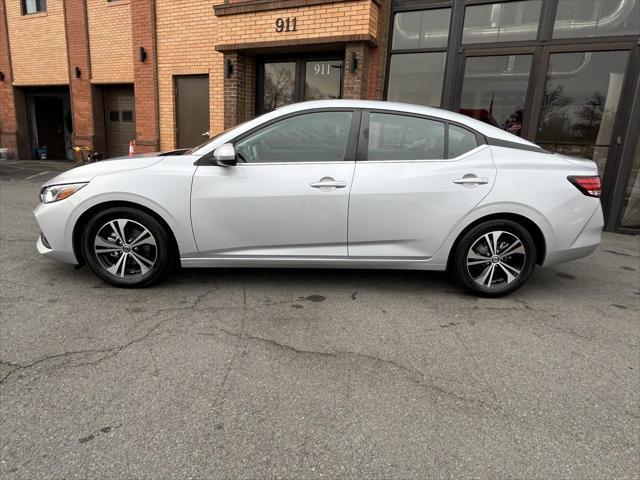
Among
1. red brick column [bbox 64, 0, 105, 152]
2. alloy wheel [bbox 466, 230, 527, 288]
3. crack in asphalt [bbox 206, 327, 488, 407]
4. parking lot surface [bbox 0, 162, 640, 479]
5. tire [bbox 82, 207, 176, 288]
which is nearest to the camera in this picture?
parking lot surface [bbox 0, 162, 640, 479]

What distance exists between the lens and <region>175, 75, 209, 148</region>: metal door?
33.1ft

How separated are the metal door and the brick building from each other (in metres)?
0.03

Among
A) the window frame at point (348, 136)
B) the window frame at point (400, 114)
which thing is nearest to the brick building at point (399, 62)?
the window frame at point (400, 114)

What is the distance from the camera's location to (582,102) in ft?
22.8

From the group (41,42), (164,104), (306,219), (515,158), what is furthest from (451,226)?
(41,42)

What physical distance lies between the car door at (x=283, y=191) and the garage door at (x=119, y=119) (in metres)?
10.1

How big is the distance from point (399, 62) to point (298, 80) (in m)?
2.11

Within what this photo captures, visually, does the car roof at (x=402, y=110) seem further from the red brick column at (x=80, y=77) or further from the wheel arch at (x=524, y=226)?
the red brick column at (x=80, y=77)

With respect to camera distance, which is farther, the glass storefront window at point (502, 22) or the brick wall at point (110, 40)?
the brick wall at point (110, 40)

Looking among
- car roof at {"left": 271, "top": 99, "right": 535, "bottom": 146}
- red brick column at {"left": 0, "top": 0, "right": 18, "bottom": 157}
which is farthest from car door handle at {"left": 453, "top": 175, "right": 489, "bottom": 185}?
red brick column at {"left": 0, "top": 0, "right": 18, "bottom": 157}

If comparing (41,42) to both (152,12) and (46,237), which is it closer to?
(152,12)

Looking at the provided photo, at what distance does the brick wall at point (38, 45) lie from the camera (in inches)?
503

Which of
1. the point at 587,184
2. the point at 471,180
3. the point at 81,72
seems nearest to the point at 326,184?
the point at 471,180

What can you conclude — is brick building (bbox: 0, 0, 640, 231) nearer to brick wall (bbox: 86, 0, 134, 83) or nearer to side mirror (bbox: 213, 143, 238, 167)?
brick wall (bbox: 86, 0, 134, 83)
